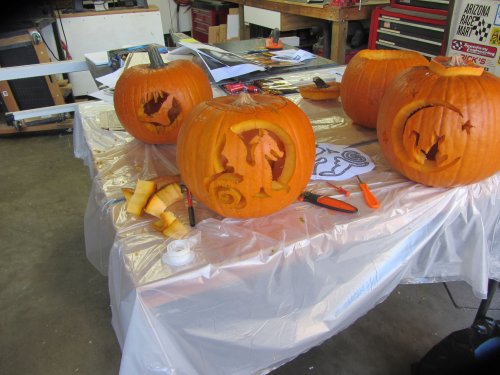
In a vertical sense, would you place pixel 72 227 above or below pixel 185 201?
below

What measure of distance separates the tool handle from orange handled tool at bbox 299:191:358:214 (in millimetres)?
38

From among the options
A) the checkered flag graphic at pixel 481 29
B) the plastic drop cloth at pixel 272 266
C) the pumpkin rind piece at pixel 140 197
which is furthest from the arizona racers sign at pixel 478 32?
the pumpkin rind piece at pixel 140 197

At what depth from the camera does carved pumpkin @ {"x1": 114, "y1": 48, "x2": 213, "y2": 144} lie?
90 centimetres

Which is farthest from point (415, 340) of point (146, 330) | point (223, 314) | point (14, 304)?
point (14, 304)

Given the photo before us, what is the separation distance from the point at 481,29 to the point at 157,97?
1.61 meters

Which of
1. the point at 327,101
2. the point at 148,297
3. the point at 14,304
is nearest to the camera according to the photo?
the point at 148,297


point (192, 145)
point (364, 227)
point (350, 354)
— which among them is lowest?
point (350, 354)

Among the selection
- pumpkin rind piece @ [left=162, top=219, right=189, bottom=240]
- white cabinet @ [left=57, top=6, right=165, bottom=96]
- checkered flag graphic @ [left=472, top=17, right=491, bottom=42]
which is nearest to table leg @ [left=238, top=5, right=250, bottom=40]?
white cabinet @ [left=57, top=6, right=165, bottom=96]

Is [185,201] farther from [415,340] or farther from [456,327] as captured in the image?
[456,327]

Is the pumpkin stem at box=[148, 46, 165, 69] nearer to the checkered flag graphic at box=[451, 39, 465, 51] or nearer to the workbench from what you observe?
the checkered flag graphic at box=[451, 39, 465, 51]

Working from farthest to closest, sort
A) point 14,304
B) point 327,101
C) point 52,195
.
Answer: point 52,195
point 14,304
point 327,101

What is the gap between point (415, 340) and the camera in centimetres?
131

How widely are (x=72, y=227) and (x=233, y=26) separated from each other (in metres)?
2.84

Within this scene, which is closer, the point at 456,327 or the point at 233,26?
the point at 456,327
